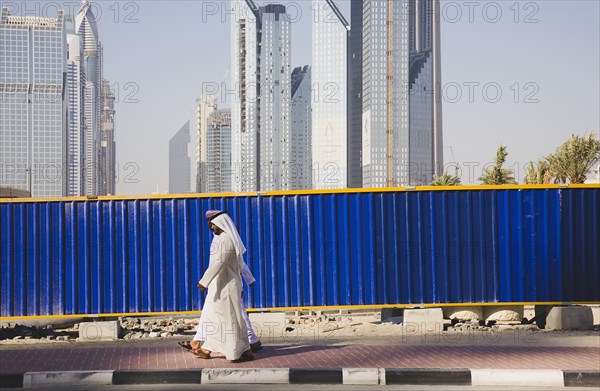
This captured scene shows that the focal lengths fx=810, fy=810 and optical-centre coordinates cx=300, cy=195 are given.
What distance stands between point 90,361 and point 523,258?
6.95 m

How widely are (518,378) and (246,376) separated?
2.76 m

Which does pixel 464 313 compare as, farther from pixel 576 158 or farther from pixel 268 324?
pixel 576 158

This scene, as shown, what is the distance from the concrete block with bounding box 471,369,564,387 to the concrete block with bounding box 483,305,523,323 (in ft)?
15.9

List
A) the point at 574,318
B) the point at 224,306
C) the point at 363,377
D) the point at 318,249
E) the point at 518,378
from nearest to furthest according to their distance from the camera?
the point at 518,378 < the point at 363,377 < the point at 224,306 < the point at 574,318 < the point at 318,249

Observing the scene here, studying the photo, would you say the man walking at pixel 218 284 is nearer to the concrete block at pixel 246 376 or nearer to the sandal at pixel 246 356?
the sandal at pixel 246 356

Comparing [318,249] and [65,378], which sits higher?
[318,249]

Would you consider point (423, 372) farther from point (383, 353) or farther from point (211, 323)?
point (211, 323)

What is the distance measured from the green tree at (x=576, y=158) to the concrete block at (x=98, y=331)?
43744 millimetres

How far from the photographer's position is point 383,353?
959cm

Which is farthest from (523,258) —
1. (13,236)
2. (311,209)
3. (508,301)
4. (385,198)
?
(13,236)

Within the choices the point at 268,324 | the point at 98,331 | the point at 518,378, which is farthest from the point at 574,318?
the point at 98,331

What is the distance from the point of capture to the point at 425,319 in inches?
497

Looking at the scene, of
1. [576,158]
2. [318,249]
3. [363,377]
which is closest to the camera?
[363,377]

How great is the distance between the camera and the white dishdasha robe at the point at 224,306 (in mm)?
8945
